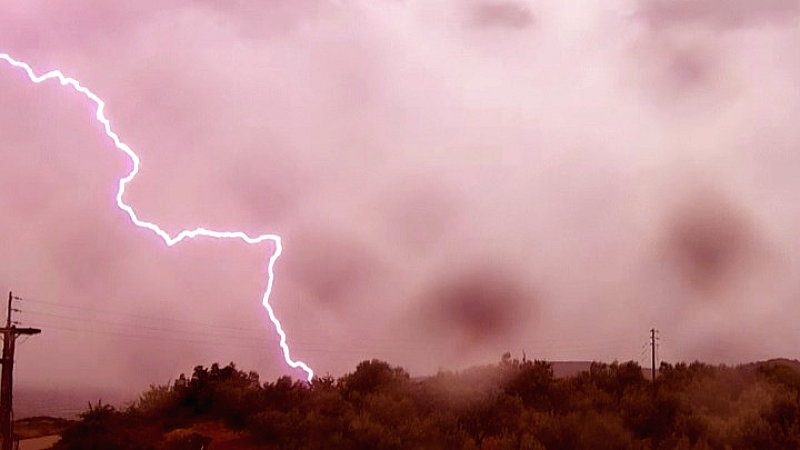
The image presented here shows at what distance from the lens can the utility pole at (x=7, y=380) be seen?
1642 inches

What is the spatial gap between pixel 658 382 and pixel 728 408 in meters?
5.39

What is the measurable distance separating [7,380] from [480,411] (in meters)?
22.3

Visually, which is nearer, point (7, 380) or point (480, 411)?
point (480, 411)

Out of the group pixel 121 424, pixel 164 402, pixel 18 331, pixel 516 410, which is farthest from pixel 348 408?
pixel 18 331

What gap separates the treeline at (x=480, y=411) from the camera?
25.9 m

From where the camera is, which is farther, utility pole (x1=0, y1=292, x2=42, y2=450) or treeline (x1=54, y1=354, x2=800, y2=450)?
utility pole (x1=0, y1=292, x2=42, y2=450)

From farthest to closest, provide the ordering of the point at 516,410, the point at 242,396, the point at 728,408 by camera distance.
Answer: the point at 242,396 < the point at 516,410 < the point at 728,408

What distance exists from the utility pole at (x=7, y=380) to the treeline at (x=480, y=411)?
234 inches

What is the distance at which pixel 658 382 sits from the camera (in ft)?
111

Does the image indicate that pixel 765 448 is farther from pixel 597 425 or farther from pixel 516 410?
pixel 516 410

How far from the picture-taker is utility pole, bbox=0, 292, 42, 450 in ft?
137

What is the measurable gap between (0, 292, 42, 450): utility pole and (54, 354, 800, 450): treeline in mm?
5936

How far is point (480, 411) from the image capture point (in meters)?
30.6

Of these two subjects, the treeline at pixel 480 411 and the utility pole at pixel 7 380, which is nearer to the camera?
the treeline at pixel 480 411
